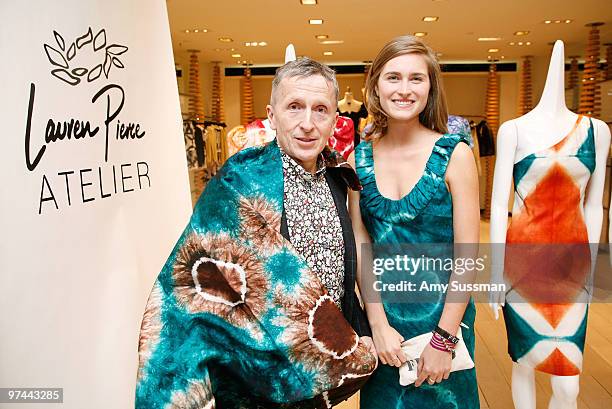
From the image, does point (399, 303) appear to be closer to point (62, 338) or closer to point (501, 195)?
point (501, 195)

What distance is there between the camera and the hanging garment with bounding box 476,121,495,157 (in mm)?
11172

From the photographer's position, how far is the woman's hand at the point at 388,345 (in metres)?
1.69

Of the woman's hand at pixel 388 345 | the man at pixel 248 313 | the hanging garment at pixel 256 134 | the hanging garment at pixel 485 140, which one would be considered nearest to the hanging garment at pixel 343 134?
the hanging garment at pixel 256 134

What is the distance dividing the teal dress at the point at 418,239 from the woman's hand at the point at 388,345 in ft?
0.18

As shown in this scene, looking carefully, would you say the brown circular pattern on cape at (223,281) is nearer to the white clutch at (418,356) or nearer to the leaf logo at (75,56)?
the white clutch at (418,356)

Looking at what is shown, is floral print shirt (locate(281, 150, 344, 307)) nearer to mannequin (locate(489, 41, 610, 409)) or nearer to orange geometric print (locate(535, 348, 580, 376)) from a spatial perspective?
mannequin (locate(489, 41, 610, 409))

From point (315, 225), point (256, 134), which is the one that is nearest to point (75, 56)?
point (315, 225)

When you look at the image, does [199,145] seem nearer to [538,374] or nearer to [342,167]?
[538,374]

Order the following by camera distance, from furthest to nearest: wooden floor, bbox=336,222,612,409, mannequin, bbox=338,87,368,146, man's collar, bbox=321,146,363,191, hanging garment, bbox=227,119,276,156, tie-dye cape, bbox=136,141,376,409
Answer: mannequin, bbox=338,87,368,146
hanging garment, bbox=227,119,276,156
wooden floor, bbox=336,222,612,409
man's collar, bbox=321,146,363,191
tie-dye cape, bbox=136,141,376,409

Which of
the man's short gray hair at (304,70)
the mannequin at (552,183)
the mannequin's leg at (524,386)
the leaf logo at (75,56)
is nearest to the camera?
the man's short gray hair at (304,70)

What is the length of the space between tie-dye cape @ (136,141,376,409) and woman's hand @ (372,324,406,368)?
0.92ft

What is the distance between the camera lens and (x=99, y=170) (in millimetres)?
2246

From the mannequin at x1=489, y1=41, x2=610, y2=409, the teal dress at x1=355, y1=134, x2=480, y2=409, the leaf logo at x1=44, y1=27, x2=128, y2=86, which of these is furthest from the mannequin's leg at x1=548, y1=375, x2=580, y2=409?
the leaf logo at x1=44, y1=27, x2=128, y2=86

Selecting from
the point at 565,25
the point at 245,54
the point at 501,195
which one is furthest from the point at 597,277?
the point at 245,54
